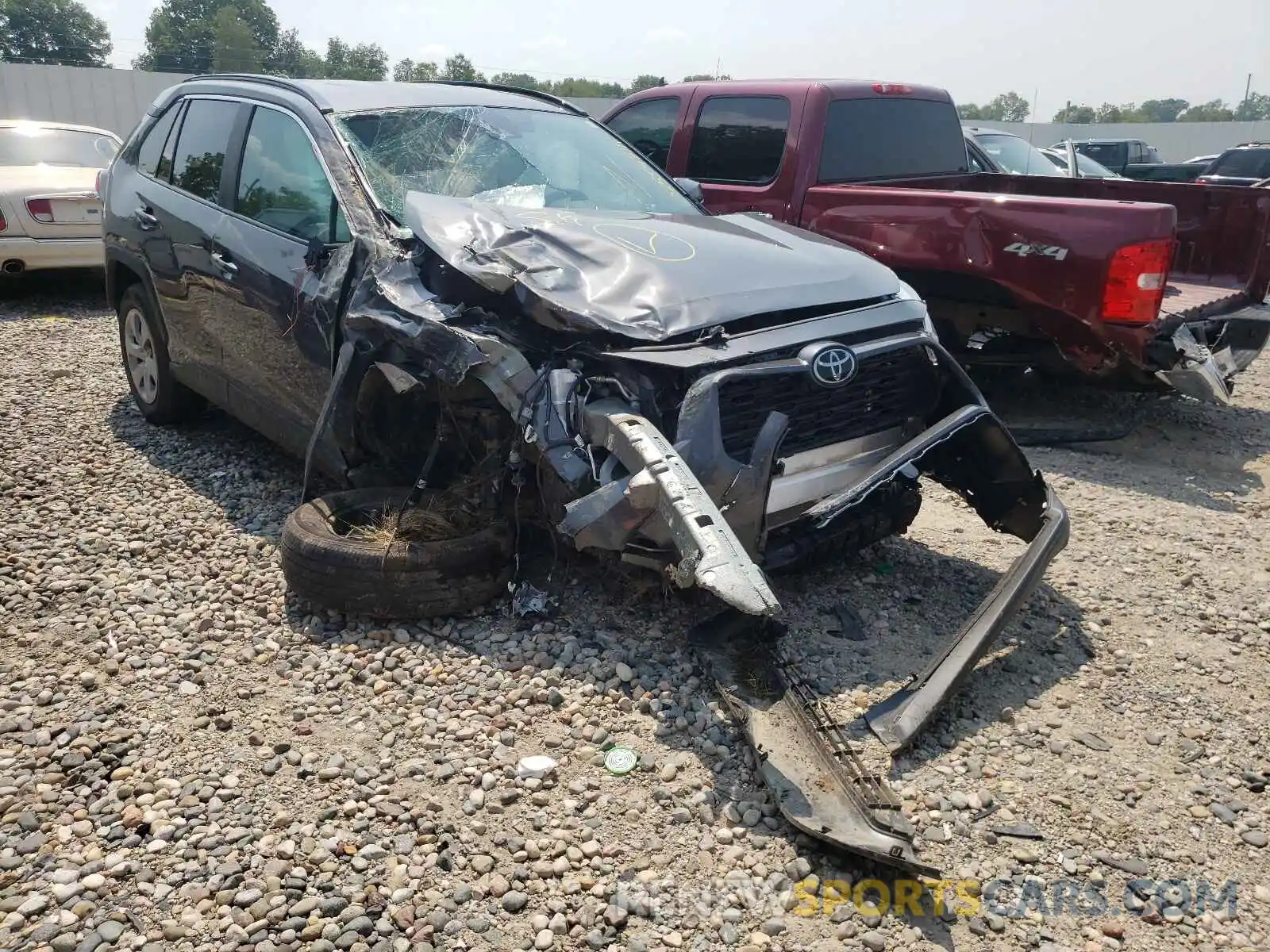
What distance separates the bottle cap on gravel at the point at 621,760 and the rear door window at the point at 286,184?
2325 millimetres

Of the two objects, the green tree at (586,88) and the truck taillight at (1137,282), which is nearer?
the truck taillight at (1137,282)

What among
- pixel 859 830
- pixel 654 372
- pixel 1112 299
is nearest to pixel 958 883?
pixel 859 830

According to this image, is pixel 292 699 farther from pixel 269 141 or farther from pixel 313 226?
pixel 269 141

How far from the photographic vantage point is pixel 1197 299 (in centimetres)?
622

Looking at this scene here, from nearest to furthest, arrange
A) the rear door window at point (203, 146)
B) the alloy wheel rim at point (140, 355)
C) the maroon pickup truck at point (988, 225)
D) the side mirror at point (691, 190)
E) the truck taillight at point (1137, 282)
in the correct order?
the rear door window at point (203, 146) → the side mirror at point (691, 190) → the truck taillight at point (1137, 282) → the maroon pickup truck at point (988, 225) → the alloy wheel rim at point (140, 355)

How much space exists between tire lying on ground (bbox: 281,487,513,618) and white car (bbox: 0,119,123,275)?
20.8ft

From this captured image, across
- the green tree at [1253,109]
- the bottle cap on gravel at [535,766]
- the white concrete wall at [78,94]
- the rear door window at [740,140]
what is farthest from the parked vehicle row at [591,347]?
the green tree at [1253,109]

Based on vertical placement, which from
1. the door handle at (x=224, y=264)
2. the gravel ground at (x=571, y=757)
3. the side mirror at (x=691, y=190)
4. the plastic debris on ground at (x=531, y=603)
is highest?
the side mirror at (x=691, y=190)

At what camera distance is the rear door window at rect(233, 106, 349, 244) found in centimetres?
414

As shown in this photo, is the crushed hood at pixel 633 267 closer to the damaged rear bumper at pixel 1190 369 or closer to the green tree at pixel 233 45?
the damaged rear bumper at pixel 1190 369

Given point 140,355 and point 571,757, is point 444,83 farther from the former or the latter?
point 571,757

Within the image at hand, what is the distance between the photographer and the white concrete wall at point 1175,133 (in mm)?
34094

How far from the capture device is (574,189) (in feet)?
15.0

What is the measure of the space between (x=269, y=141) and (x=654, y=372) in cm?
250
